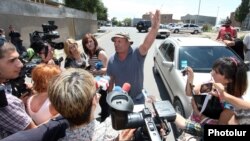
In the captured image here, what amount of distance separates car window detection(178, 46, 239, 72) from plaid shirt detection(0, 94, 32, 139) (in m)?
3.79

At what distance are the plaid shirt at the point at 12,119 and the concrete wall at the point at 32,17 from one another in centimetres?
1114

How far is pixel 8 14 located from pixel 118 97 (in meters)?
12.9

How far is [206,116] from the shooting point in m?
2.91

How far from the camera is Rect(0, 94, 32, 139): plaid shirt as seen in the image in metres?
1.82

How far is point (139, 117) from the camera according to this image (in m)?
1.27

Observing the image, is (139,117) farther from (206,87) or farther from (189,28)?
(189,28)

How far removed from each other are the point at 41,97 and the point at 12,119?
2.37ft

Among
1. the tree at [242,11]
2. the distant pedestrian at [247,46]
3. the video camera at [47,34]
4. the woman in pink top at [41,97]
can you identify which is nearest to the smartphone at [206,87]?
the woman in pink top at [41,97]

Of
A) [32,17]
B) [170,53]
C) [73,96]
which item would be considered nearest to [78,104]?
[73,96]

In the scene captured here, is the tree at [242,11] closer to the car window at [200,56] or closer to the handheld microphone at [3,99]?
the car window at [200,56]

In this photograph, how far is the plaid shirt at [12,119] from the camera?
71.6 inches

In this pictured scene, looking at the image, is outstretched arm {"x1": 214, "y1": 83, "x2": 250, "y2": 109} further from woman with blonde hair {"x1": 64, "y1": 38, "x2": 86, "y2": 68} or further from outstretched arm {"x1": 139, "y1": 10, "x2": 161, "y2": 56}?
woman with blonde hair {"x1": 64, "y1": 38, "x2": 86, "y2": 68}

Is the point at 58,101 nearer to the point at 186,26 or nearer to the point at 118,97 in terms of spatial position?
the point at 118,97

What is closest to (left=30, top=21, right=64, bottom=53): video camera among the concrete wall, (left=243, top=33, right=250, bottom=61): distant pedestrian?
(left=243, top=33, right=250, bottom=61): distant pedestrian
